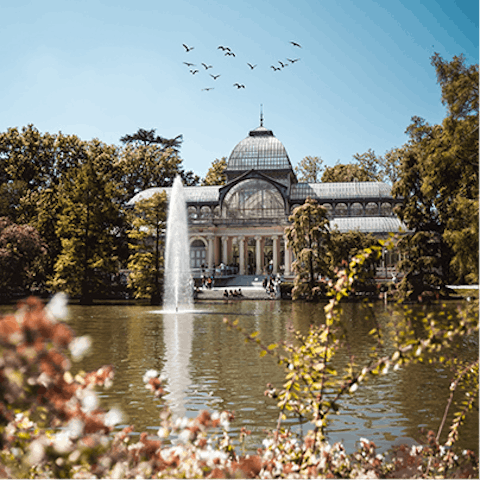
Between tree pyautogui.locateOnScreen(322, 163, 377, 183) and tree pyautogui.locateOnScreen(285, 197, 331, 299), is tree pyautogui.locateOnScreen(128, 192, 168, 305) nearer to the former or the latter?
tree pyautogui.locateOnScreen(285, 197, 331, 299)

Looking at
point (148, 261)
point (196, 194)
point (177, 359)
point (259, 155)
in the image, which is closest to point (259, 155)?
point (259, 155)

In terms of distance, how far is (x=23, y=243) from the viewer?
136 ft

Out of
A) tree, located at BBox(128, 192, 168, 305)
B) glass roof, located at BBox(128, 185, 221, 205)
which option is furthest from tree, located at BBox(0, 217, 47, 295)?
glass roof, located at BBox(128, 185, 221, 205)

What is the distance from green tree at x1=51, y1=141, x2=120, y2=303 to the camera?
129 ft

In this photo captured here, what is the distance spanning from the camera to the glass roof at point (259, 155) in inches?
2606

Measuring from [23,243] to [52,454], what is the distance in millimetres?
41893

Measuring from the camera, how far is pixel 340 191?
63.1 meters

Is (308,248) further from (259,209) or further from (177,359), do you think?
(177,359)

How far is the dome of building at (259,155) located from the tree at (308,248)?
26.4 m

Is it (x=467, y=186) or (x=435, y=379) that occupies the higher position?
(x=467, y=186)

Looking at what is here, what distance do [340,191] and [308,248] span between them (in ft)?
81.3

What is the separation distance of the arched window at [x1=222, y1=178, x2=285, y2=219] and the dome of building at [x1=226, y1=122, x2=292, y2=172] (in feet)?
13.6

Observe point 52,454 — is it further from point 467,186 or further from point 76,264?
point 76,264

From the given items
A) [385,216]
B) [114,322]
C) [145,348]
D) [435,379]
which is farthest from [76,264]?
[385,216]
